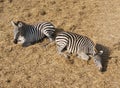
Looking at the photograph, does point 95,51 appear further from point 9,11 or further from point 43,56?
point 9,11

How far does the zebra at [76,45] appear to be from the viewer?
9180mm

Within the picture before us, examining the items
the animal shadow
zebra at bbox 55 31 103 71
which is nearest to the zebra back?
zebra at bbox 55 31 103 71

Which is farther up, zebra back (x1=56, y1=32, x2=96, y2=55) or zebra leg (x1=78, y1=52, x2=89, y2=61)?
zebra back (x1=56, y1=32, x2=96, y2=55)

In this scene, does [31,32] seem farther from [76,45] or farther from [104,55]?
[104,55]

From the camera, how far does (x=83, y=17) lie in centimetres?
1108

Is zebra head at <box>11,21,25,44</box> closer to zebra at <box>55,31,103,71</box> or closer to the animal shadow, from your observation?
zebra at <box>55,31,103,71</box>

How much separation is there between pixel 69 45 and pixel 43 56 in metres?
0.82

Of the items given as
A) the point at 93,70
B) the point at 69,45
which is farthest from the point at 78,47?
the point at 93,70

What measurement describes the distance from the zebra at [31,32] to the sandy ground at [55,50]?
0.60ft

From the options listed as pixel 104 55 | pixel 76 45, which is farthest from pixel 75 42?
pixel 104 55

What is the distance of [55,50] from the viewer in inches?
379

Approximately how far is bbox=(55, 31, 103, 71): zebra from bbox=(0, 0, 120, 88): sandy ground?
8.1 inches

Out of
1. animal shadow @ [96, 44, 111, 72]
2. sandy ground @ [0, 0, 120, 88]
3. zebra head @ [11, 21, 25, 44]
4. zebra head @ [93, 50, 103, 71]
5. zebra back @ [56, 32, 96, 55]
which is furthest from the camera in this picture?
zebra head @ [11, 21, 25, 44]

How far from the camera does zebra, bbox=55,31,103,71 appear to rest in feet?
30.1
